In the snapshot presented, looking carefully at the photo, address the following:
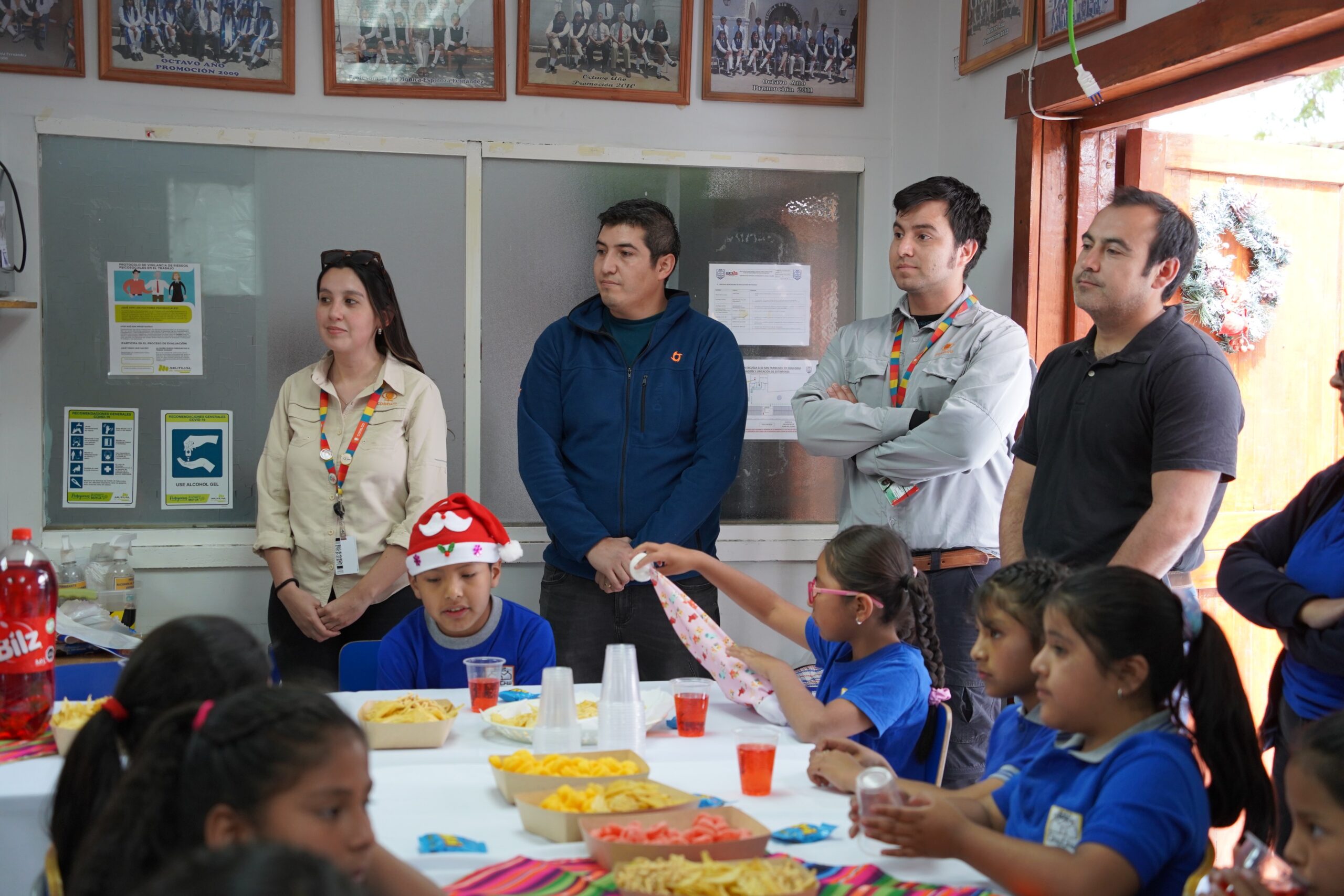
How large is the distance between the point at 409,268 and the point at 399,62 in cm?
66

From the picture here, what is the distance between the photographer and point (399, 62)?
12.3 ft

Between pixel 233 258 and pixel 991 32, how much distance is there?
2.50m

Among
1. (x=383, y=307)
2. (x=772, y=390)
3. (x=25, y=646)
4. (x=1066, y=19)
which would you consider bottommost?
(x=25, y=646)

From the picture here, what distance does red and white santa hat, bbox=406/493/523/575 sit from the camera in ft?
8.52

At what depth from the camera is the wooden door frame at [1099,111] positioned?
259 centimetres

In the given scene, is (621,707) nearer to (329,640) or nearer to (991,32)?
(329,640)

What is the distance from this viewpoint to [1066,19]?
10.3 feet

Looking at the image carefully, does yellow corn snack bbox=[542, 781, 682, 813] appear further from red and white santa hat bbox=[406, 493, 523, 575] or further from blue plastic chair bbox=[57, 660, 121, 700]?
blue plastic chair bbox=[57, 660, 121, 700]

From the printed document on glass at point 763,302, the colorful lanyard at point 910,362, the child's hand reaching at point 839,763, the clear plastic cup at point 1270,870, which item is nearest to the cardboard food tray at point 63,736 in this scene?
the child's hand reaching at point 839,763

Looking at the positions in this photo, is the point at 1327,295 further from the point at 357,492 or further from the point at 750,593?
the point at 357,492

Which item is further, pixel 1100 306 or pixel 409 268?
pixel 409 268

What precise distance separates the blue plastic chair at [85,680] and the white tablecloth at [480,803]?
67 centimetres

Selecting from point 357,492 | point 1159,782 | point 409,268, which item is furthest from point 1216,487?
point 409,268

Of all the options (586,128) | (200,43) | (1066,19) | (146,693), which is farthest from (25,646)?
(1066,19)
